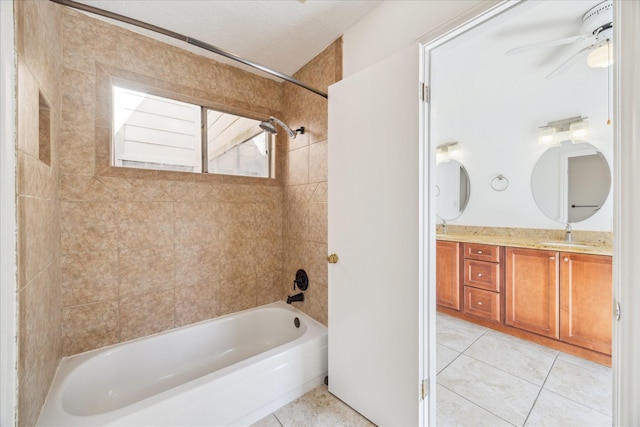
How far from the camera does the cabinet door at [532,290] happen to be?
2.18m

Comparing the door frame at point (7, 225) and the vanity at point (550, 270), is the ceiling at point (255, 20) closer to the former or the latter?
the door frame at point (7, 225)

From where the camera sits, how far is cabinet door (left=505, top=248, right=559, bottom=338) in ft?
7.16

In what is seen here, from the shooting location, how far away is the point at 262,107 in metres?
2.35

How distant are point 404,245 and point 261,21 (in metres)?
1.77

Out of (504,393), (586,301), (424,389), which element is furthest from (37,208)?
(586,301)

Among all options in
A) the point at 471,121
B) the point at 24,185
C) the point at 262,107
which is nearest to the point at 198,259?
the point at 24,185

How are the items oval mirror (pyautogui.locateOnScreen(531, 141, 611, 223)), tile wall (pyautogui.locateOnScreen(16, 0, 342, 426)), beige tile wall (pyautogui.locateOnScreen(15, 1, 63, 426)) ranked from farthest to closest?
oval mirror (pyautogui.locateOnScreen(531, 141, 611, 223)) → tile wall (pyautogui.locateOnScreen(16, 0, 342, 426)) → beige tile wall (pyautogui.locateOnScreen(15, 1, 63, 426))

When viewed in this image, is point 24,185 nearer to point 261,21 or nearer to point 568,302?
point 261,21

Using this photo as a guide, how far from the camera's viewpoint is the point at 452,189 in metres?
3.49

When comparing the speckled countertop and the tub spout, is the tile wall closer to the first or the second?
the tub spout

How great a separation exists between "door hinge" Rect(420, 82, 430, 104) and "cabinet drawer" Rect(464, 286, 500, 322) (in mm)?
2319

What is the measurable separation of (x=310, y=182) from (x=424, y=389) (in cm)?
160

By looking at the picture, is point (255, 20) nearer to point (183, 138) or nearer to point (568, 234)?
point (183, 138)

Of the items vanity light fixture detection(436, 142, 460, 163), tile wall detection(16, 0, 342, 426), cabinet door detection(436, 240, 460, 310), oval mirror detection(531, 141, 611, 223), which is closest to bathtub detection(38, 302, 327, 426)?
tile wall detection(16, 0, 342, 426)
